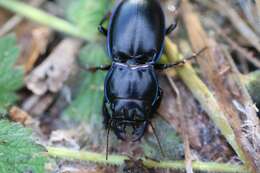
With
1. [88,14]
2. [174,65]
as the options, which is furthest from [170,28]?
[88,14]

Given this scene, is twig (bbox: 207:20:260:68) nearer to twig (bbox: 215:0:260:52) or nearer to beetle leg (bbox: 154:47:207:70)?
twig (bbox: 215:0:260:52)

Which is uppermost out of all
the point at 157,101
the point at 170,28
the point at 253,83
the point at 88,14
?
the point at 88,14

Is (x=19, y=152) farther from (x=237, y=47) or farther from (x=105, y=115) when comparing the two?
(x=237, y=47)

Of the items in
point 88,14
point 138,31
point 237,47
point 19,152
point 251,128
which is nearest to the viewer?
point 19,152

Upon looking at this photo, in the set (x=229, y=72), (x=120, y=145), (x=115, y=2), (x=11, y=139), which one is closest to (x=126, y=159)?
(x=120, y=145)

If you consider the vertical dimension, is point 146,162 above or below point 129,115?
below

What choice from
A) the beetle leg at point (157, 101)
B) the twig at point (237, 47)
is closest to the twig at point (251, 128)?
the twig at point (237, 47)
